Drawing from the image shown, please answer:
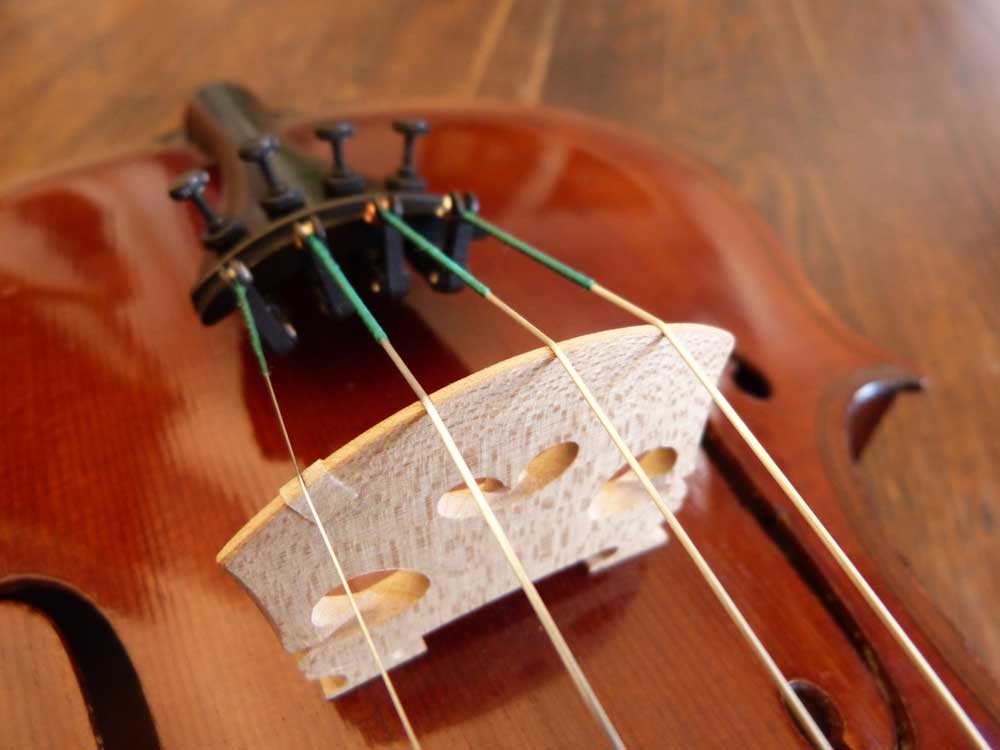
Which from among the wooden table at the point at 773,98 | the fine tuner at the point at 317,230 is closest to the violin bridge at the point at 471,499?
the fine tuner at the point at 317,230

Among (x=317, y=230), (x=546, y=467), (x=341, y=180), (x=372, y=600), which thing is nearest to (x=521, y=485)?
(x=546, y=467)

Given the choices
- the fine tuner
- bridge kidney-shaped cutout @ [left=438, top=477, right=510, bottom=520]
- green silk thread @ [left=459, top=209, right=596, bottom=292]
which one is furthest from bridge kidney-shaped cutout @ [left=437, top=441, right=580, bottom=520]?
the fine tuner

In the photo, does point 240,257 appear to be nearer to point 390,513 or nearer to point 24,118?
point 390,513

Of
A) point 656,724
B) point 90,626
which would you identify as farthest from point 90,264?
point 656,724

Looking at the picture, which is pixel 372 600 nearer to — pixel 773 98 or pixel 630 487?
pixel 630 487

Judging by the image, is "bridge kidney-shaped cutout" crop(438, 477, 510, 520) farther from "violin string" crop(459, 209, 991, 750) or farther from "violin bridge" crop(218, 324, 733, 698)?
"violin string" crop(459, 209, 991, 750)

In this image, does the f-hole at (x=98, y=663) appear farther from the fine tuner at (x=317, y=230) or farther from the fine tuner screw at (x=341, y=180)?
the fine tuner screw at (x=341, y=180)
